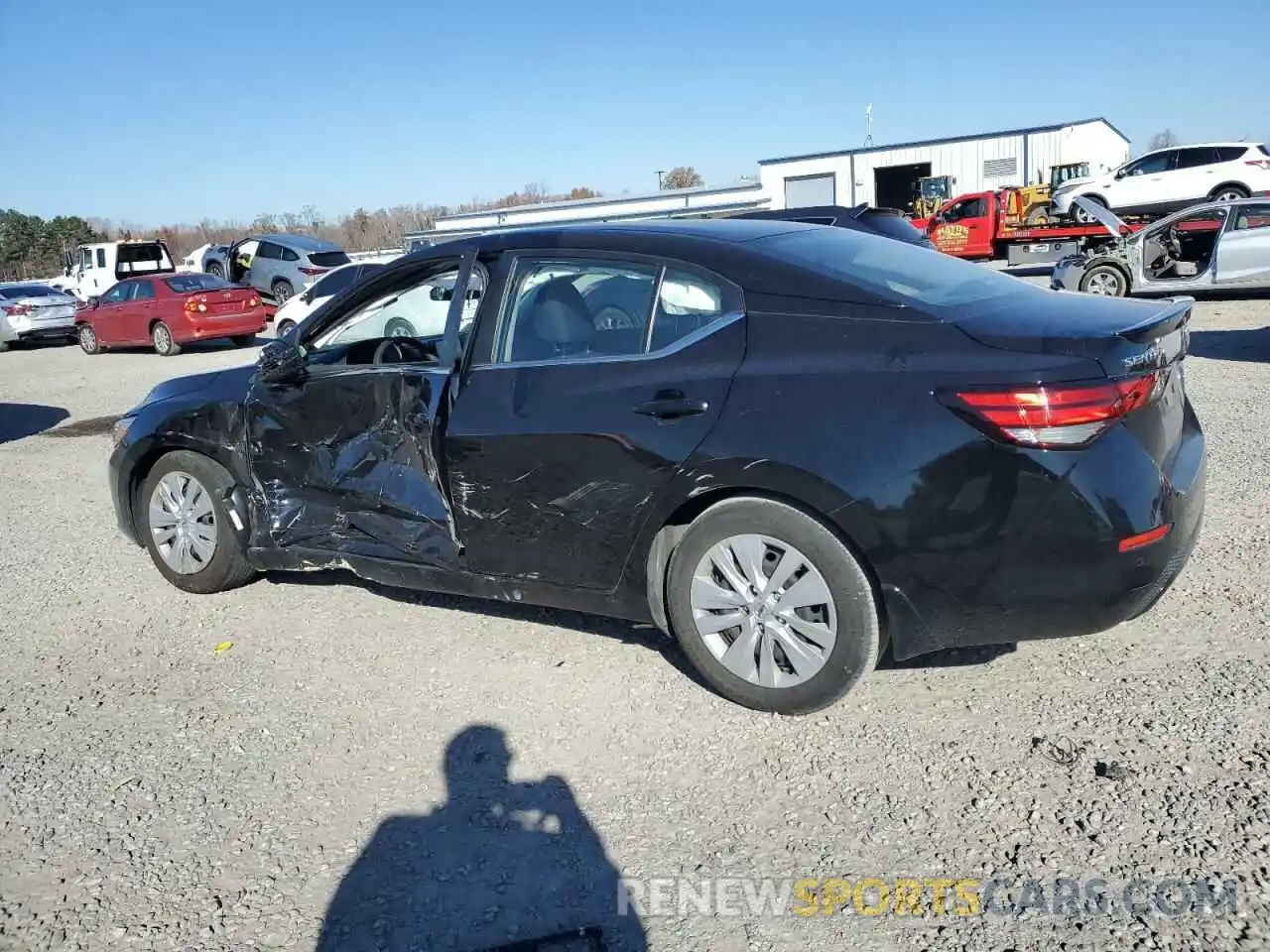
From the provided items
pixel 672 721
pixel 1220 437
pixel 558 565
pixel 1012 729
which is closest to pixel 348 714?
pixel 558 565

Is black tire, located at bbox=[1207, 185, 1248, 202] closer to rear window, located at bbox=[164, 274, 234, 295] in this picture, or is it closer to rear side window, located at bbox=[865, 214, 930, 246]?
rear side window, located at bbox=[865, 214, 930, 246]

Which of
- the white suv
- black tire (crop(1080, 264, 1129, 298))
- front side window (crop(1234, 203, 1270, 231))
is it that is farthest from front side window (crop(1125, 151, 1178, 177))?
black tire (crop(1080, 264, 1129, 298))

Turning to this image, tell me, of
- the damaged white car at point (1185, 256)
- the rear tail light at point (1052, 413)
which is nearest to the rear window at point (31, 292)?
the damaged white car at point (1185, 256)

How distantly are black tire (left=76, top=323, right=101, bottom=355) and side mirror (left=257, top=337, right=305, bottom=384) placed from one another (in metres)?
17.6

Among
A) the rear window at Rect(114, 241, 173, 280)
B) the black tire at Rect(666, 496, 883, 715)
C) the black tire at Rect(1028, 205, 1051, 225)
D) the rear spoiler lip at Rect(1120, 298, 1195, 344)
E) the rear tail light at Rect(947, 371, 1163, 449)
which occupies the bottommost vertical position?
the black tire at Rect(666, 496, 883, 715)

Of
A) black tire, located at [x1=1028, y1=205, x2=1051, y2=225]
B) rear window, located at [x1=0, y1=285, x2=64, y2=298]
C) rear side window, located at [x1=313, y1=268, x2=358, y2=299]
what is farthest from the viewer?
black tire, located at [x1=1028, y1=205, x2=1051, y2=225]

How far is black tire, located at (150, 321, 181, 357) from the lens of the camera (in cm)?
1880

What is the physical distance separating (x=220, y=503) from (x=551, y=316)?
2050 mm

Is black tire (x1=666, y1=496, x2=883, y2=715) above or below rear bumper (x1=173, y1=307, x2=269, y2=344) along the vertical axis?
below

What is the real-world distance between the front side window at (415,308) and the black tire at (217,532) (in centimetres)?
84

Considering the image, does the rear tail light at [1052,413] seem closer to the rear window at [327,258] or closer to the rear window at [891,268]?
the rear window at [891,268]

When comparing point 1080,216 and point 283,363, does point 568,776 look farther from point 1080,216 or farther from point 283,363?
point 1080,216

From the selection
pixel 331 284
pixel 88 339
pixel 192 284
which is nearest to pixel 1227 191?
pixel 331 284

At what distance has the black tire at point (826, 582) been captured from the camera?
3365mm
